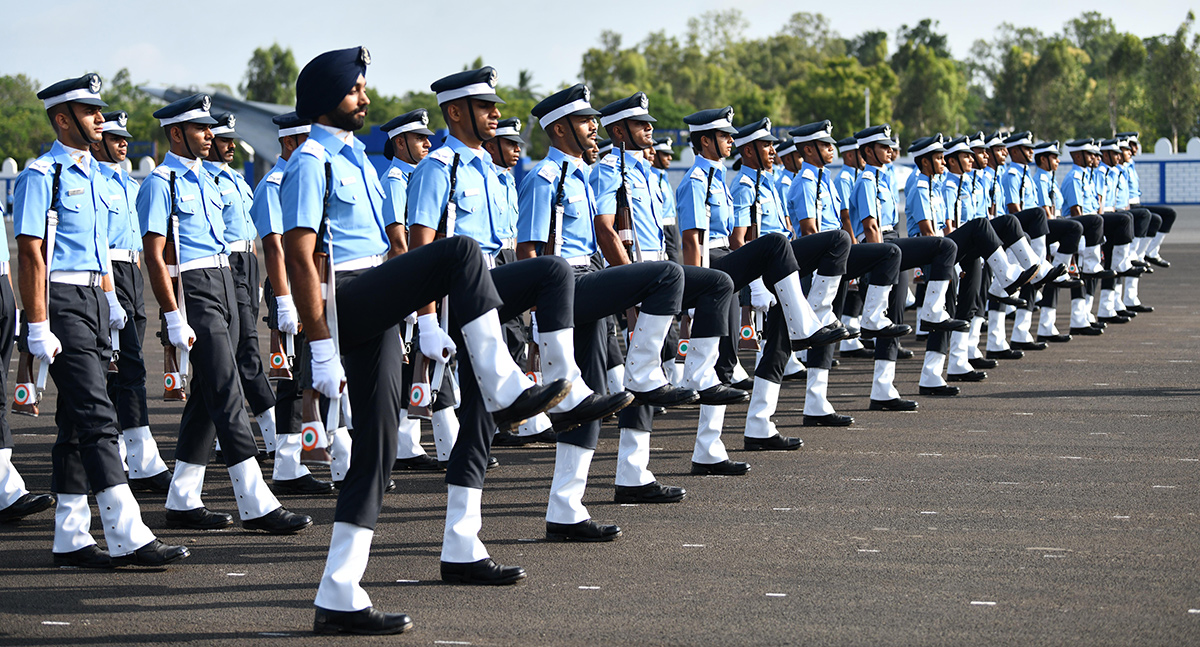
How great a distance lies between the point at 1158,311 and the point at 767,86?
Answer: 11845cm

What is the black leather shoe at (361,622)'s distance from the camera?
4.91 metres

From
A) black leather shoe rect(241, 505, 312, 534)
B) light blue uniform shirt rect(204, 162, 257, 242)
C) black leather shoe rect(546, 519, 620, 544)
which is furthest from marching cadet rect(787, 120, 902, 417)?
black leather shoe rect(241, 505, 312, 534)

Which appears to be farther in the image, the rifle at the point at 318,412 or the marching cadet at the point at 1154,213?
the marching cadet at the point at 1154,213

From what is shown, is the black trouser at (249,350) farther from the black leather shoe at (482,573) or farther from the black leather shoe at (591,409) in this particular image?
the black leather shoe at (591,409)

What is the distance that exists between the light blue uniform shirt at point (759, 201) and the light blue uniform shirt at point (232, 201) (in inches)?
139

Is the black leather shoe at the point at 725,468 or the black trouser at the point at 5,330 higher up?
the black trouser at the point at 5,330

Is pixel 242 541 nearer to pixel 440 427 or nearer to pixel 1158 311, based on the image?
pixel 440 427

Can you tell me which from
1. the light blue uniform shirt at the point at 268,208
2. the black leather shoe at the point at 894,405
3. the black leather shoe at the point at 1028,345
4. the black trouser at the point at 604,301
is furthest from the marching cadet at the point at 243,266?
the black leather shoe at the point at 1028,345

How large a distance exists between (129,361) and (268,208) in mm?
1888

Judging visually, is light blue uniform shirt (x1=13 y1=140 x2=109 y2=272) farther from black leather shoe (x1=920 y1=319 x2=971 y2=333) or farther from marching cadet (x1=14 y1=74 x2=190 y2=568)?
black leather shoe (x1=920 y1=319 x2=971 y2=333)

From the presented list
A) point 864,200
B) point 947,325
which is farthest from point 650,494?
point 864,200

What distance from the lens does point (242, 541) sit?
657cm

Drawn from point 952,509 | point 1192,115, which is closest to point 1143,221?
point 952,509

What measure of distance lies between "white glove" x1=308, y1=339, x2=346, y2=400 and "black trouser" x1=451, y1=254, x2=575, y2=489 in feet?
2.21
